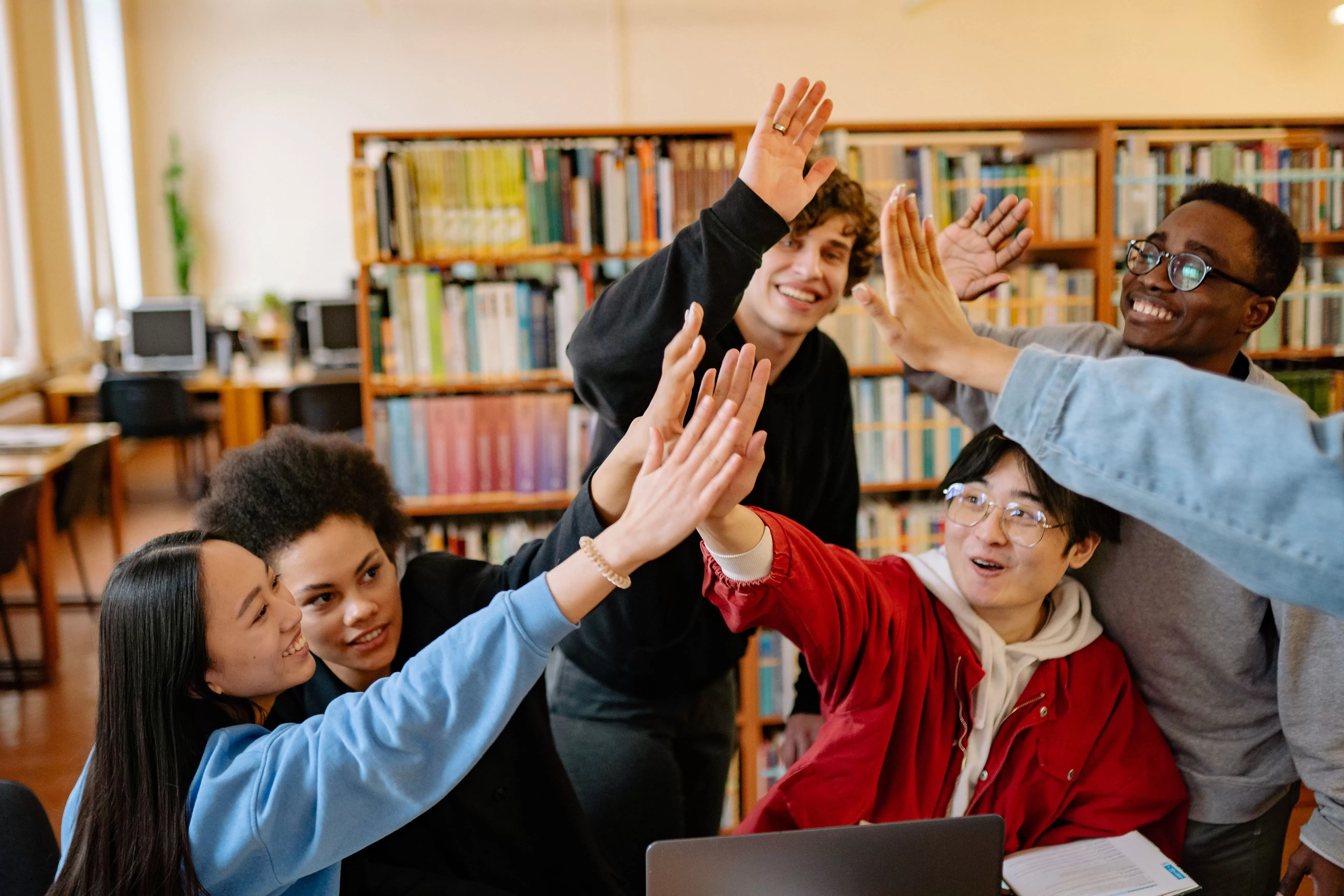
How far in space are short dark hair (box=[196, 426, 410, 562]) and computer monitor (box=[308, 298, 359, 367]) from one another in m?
5.56

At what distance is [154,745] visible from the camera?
107 cm

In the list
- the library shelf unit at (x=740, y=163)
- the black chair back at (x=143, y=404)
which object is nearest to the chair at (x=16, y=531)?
the library shelf unit at (x=740, y=163)

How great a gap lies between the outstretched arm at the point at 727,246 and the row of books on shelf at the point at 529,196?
6.07ft

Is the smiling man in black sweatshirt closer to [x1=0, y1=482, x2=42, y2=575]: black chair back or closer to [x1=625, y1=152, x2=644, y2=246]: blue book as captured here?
[x1=625, y1=152, x2=644, y2=246]: blue book

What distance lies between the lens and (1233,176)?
134 inches

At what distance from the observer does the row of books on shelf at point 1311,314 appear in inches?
136

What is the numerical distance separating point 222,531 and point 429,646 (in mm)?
591

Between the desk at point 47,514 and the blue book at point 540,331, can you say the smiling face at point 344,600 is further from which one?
the desk at point 47,514

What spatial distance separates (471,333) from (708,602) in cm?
171

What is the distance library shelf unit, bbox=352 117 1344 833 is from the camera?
316 cm

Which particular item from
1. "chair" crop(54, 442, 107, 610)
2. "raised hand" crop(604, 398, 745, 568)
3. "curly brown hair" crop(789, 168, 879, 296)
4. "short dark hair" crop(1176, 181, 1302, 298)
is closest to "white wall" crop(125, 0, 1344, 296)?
"chair" crop(54, 442, 107, 610)

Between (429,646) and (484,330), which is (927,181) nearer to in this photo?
(484,330)

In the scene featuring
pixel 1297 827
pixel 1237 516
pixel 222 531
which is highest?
pixel 1237 516

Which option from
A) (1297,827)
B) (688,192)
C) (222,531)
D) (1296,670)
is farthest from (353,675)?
(1297,827)
